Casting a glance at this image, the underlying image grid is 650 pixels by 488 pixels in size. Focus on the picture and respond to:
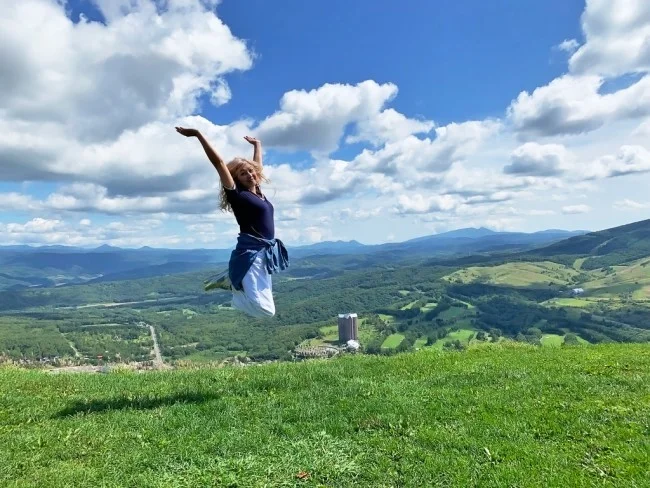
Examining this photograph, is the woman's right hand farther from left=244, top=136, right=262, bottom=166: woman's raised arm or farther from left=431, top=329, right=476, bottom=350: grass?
left=431, top=329, right=476, bottom=350: grass

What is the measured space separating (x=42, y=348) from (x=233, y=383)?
174 m

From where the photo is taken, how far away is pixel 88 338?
7392 inches

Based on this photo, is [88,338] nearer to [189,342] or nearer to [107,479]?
[189,342]

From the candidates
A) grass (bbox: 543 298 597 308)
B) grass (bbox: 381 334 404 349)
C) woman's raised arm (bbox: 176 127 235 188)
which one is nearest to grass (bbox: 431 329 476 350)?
grass (bbox: 381 334 404 349)

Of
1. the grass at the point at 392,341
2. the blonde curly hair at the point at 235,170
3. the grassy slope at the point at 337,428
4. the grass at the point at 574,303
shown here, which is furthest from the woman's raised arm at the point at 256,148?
the grass at the point at 574,303

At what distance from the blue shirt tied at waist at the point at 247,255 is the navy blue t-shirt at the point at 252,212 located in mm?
131

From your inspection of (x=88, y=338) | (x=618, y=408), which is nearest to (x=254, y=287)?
(x=618, y=408)

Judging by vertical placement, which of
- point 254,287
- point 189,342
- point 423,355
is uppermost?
point 254,287

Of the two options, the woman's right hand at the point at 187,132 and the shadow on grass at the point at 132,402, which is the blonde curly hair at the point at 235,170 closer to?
the woman's right hand at the point at 187,132

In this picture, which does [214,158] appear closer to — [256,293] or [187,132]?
[187,132]

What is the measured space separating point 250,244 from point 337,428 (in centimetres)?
336

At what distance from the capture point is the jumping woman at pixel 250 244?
8461 millimetres

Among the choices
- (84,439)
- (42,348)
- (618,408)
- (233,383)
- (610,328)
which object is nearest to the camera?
(84,439)

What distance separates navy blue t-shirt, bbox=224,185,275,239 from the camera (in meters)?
8.46
